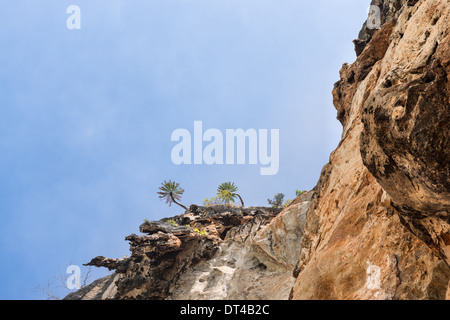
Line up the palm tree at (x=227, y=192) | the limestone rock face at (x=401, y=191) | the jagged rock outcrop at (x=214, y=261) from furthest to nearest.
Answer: the palm tree at (x=227, y=192) → the jagged rock outcrop at (x=214, y=261) → the limestone rock face at (x=401, y=191)

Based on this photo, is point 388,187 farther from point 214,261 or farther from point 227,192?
point 227,192

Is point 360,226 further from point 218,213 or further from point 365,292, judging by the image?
point 218,213

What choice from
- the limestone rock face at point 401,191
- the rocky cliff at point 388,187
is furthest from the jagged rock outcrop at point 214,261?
the limestone rock face at point 401,191

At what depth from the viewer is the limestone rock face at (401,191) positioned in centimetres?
438

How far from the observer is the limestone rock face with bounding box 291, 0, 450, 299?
4.38 m

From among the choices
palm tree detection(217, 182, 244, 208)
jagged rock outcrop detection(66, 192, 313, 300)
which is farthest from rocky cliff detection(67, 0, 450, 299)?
palm tree detection(217, 182, 244, 208)

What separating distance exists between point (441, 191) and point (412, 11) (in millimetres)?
7104

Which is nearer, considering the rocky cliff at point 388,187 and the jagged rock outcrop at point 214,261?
the rocky cliff at point 388,187

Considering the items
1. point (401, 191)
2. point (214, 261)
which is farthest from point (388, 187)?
point (214, 261)

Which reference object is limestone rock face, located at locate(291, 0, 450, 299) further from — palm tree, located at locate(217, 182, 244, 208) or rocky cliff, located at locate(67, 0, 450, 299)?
palm tree, located at locate(217, 182, 244, 208)

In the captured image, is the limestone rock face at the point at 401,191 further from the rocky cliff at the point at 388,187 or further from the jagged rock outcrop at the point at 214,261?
the jagged rock outcrop at the point at 214,261

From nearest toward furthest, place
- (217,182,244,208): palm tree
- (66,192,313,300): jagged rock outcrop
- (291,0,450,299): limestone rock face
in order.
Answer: (291,0,450,299): limestone rock face → (66,192,313,300): jagged rock outcrop → (217,182,244,208): palm tree

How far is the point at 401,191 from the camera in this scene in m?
5.48
